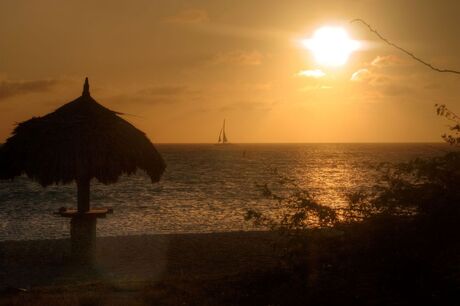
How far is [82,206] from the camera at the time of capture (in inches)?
517

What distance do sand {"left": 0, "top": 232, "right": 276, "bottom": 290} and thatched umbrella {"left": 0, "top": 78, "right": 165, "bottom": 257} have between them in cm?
107

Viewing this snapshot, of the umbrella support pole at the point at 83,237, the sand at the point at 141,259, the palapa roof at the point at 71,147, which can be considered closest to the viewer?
the palapa roof at the point at 71,147

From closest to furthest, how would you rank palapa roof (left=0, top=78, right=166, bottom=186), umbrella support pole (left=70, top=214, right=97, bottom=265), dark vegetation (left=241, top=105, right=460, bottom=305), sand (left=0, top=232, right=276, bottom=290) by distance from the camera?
dark vegetation (left=241, top=105, right=460, bottom=305), palapa roof (left=0, top=78, right=166, bottom=186), sand (left=0, top=232, right=276, bottom=290), umbrella support pole (left=70, top=214, right=97, bottom=265)

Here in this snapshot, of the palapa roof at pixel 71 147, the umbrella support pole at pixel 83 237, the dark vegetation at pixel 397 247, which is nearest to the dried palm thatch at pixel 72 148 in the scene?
the palapa roof at pixel 71 147

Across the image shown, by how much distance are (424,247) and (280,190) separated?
42.9m

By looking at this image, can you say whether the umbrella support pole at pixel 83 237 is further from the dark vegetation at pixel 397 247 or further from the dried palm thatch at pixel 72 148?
the dark vegetation at pixel 397 247

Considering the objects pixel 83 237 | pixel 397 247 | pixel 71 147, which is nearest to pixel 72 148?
pixel 71 147

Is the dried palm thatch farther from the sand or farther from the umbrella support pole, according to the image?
the sand

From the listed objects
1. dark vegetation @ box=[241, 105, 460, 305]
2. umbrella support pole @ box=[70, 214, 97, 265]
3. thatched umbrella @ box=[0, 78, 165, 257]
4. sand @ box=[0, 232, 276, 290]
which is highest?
thatched umbrella @ box=[0, 78, 165, 257]

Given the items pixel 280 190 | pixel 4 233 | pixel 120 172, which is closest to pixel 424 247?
pixel 120 172

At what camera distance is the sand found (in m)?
12.8

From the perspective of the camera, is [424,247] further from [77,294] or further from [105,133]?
[105,133]

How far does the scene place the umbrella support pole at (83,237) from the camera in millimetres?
13070

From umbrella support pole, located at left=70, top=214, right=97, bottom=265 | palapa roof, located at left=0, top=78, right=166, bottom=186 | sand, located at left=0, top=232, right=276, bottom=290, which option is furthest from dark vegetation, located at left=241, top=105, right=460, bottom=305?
umbrella support pole, located at left=70, top=214, right=97, bottom=265
